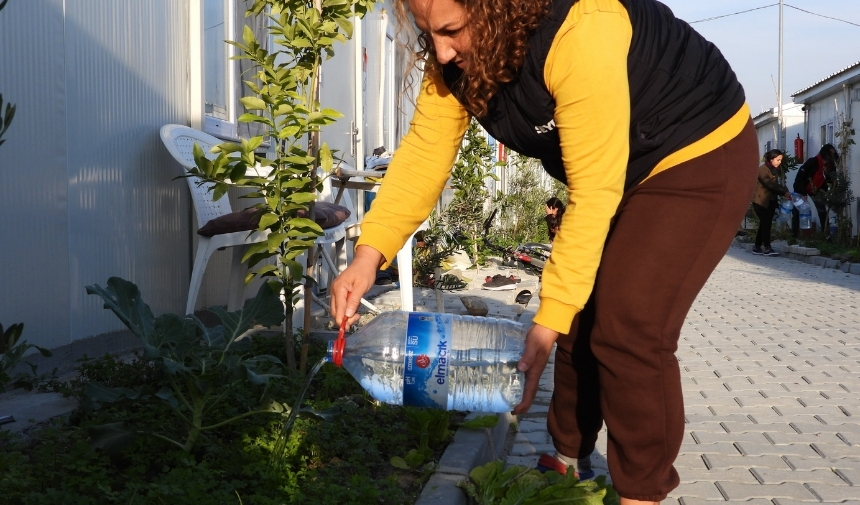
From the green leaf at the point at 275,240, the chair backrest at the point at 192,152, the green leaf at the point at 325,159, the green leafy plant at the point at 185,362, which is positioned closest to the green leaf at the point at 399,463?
the green leafy plant at the point at 185,362

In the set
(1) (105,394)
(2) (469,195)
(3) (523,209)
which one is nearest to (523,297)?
(2) (469,195)

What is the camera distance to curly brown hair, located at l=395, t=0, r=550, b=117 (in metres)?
2.26

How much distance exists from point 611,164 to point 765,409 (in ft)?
10.9

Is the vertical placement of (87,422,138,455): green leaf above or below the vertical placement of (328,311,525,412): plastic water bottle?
below

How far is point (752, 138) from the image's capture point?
284cm

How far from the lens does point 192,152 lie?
17.9 ft

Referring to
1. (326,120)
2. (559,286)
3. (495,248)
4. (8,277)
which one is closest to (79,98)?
(8,277)

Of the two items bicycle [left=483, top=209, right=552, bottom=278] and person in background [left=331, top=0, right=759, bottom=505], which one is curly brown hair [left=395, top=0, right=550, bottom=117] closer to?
person in background [left=331, top=0, right=759, bottom=505]

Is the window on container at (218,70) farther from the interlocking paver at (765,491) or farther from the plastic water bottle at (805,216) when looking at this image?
the plastic water bottle at (805,216)

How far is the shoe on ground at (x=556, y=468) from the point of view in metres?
3.41

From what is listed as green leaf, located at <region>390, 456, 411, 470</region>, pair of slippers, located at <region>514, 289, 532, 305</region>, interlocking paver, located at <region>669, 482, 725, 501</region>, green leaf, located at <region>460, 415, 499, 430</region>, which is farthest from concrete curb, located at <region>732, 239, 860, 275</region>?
green leaf, located at <region>390, 456, 411, 470</region>

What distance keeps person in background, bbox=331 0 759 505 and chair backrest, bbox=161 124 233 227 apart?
9.34ft

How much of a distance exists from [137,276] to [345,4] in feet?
7.15

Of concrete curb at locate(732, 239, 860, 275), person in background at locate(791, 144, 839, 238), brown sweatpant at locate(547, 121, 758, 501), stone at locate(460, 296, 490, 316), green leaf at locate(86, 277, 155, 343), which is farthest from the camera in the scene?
person in background at locate(791, 144, 839, 238)
